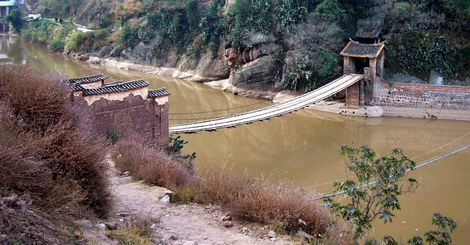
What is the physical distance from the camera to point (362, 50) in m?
19.8

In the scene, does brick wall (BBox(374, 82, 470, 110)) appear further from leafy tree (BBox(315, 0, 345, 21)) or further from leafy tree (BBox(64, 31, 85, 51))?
leafy tree (BBox(64, 31, 85, 51))

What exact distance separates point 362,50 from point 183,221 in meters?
14.7

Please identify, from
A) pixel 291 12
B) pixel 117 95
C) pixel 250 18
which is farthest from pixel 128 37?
pixel 117 95

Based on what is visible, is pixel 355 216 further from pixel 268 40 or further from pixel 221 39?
pixel 221 39

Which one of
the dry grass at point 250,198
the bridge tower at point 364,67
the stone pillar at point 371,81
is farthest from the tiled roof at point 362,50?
the dry grass at point 250,198

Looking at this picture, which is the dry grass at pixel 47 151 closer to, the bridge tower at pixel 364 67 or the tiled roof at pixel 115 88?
the tiled roof at pixel 115 88

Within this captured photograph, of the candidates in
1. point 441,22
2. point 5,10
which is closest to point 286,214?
point 441,22

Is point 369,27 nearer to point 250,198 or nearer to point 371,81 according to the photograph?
point 371,81

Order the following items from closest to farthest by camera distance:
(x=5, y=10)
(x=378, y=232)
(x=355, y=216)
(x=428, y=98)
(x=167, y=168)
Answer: (x=355, y=216) → (x=167, y=168) → (x=378, y=232) → (x=428, y=98) → (x=5, y=10)

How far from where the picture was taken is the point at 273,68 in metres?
22.3

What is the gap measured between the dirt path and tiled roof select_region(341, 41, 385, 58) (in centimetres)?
1343

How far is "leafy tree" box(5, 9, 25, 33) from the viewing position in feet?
135

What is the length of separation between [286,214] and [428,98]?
46.4ft

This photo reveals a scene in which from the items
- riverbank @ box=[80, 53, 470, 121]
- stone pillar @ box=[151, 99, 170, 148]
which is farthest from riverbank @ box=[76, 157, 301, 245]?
riverbank @ box=[80, 53, 470, 121]
